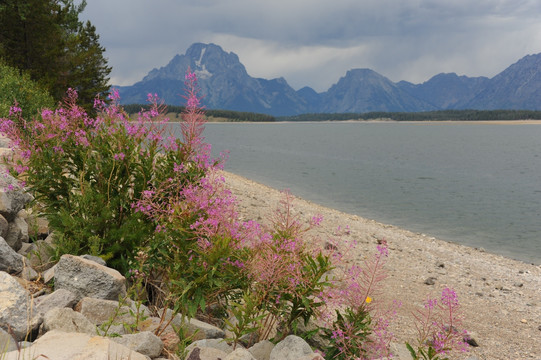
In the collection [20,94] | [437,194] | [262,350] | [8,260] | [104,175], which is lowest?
[437,194]

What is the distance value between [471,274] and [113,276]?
44.9 ft

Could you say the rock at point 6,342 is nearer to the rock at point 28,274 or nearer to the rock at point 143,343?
the rock at point 143,343

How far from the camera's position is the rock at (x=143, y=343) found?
4285 mm

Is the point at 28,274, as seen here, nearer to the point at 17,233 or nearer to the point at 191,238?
the point at 17,233

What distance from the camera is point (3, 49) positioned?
116ft

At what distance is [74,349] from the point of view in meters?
3.64

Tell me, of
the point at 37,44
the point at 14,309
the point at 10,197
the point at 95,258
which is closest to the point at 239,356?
the point at 14,309

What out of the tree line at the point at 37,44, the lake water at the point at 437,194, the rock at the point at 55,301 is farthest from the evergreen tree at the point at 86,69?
the rock at the point at 55,301

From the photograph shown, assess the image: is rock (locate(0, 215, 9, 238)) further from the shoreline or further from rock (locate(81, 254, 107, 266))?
the shoreline

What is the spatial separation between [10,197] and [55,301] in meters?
3.36

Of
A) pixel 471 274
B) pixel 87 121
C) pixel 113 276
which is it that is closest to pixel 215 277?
pixel 113 276

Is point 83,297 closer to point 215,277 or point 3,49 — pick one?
point 215,277

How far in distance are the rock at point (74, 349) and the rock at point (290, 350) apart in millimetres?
1541

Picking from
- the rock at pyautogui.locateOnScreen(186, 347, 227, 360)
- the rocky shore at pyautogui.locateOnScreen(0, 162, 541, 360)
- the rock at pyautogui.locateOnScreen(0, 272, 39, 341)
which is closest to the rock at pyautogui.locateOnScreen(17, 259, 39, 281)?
the rocky shore at pyautogui.locateOnScreen(0, 162, 541, 360)
